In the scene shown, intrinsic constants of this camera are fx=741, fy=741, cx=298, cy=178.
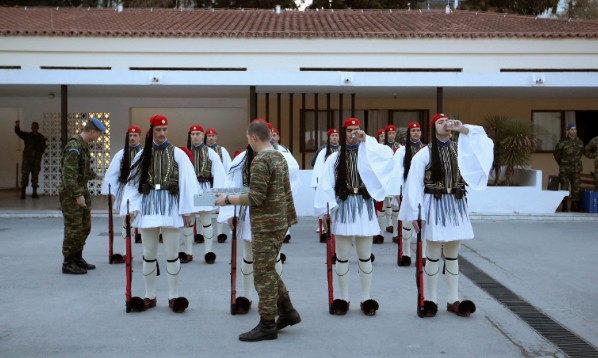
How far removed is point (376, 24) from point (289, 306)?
55.0 ft

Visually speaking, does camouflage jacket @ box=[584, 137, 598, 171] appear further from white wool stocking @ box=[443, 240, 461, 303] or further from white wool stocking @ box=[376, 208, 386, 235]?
white wool stocking @ box=[443, 240, 461, 303]

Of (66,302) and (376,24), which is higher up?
(376,24)

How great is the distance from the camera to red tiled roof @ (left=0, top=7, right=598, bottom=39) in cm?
2006

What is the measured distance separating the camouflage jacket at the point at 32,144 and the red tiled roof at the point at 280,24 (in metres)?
2.85

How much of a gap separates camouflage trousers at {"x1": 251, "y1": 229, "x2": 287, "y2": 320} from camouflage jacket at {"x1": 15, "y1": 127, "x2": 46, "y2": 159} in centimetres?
1464

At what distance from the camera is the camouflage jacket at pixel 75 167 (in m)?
9.04

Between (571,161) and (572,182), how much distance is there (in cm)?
53

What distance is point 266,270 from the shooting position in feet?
20.5

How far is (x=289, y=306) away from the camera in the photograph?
655 cm

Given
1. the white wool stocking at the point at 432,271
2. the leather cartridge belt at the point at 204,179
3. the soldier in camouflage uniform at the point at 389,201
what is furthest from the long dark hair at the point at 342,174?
the soldier in camouflage uniform at the point at 389,201

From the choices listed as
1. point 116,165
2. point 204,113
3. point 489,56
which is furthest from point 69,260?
point 204,113

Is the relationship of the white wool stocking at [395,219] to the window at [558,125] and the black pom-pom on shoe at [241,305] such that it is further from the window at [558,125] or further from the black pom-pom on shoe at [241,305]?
the window at [558,125]

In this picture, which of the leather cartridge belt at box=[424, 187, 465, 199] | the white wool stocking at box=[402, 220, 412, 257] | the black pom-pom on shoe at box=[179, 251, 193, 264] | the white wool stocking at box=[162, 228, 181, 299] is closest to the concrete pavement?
the black pom-pom on shoe at box=[179, 251, 193, 264]

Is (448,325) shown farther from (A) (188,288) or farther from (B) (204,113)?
(B) (204,113)
